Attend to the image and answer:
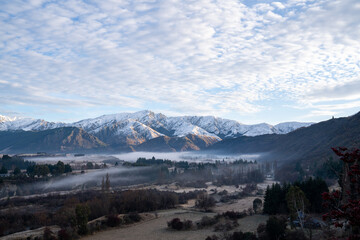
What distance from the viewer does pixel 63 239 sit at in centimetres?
3734

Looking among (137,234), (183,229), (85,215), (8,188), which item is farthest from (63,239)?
(8,188)

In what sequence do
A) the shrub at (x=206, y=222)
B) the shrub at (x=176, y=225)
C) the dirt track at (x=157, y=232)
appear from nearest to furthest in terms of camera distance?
the dirt track at (x=157, y=232) → the shrub at (x=176, y=225) → the shrub at (x=206, y=222)

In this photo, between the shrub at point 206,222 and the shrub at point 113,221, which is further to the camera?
the shrub at point 113,221

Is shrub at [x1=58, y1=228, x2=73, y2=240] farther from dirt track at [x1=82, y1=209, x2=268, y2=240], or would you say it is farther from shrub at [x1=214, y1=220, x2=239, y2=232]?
shrub at [x1=214, y1=220, x2=239, y2=232]

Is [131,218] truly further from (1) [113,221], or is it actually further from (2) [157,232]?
(2) [157,232]

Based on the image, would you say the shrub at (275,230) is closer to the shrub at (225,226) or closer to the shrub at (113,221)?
the shrub at (225,226)

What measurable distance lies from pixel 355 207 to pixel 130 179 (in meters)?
116

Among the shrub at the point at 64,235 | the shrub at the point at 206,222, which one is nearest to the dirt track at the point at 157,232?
the shrub at the point at 206,222

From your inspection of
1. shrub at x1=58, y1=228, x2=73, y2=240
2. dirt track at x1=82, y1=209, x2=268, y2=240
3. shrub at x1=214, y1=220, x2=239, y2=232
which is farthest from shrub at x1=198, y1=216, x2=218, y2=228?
shrub at x1=58, y1=228, x2=73, y2=240

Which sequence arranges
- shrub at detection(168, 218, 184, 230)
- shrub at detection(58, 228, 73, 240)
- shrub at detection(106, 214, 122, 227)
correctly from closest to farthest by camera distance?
shrub at detection(58, 228, 73, 240) < shrub at detection(168, 218, 184, 230) < shrub at detection(106, 214, 122, 227)

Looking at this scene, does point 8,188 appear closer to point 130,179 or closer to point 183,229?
point 130,179

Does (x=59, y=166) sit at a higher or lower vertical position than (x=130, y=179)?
higher

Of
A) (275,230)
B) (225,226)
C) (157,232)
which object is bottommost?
(157,232)

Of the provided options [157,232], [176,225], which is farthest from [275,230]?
[157,232]
